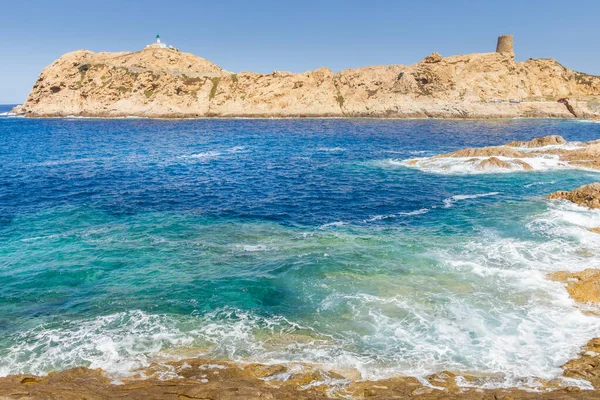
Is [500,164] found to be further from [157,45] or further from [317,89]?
[157,45]

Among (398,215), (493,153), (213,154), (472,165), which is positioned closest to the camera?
(398,215)

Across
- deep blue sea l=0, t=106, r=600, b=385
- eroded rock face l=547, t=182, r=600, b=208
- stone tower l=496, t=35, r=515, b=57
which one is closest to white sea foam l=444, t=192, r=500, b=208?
deep blue sea l=0, t=106, r=600, b=385

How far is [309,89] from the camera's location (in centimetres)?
15488

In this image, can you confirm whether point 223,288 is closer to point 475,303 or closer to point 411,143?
point 475,303

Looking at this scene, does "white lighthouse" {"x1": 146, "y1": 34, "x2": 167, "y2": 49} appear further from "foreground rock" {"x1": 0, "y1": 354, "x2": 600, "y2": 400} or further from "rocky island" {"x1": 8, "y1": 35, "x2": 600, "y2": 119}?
"foreground rock" {"x1": 0, "y1": 354, "x2": 600, "y2": 400}

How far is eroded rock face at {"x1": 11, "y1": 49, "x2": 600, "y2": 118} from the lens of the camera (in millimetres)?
147125

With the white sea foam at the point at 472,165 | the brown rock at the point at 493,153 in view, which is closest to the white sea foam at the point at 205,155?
the white sea foam at the point at 472,165

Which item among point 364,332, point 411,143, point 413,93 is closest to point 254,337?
point 364,332

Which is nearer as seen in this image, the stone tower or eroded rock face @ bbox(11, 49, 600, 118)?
eroded rock face @ bbox(11, 49, 600, 118)

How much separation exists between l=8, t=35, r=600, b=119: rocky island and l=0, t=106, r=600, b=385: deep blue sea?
109 meters

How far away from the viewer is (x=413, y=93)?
148000mm

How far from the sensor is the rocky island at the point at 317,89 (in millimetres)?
146625

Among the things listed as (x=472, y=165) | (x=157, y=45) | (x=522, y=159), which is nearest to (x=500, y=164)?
(x=472, y=165)

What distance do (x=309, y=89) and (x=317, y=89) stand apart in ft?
10.5
